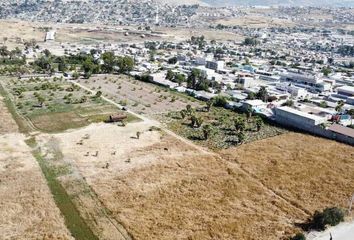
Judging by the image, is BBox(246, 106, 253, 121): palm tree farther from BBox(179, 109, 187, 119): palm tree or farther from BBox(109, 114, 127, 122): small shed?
BBox(109, 114, 127, 122): small shed

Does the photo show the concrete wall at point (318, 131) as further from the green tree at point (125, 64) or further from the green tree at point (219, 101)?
the green tree at point (125, 64)

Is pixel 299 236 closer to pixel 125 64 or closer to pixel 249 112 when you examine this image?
pixel 249 112

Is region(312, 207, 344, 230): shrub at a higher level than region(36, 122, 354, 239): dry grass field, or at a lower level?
higher

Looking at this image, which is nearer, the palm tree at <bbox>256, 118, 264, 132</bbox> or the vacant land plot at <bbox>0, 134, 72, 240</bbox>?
the vacant land plot at <bbox>0, 134, 72, 240</bbox>

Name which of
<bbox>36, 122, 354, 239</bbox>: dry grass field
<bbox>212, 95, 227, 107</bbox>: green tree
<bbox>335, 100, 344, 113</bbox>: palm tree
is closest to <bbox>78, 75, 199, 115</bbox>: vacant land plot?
<bbox>212, 95, 227, 107</bbox>: green tree

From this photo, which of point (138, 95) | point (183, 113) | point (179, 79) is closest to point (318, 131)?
point (183, 113)

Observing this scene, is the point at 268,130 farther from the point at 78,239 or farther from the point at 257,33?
the point at 257,33
